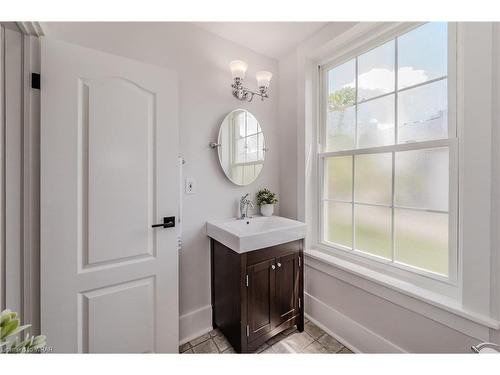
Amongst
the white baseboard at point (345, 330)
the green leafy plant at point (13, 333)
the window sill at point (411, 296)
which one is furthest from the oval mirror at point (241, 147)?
the green leafy plant at point (13, 333)

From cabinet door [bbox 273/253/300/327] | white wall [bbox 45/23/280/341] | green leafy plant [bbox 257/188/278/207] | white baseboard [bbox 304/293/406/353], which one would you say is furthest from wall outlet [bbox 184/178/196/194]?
white baseboard [bbox 304/293/406/353]

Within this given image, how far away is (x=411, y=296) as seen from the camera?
118 cm

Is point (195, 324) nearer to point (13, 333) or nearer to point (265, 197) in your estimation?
point (265, 197)

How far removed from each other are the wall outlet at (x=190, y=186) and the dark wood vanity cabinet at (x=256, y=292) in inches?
16.8

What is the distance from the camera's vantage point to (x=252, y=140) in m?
1.88

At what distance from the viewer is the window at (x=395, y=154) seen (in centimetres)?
118

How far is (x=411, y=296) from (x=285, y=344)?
2.92ft

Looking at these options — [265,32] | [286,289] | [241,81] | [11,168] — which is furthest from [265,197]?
[11,168]

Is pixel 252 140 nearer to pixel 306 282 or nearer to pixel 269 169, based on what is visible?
pixel 269 169

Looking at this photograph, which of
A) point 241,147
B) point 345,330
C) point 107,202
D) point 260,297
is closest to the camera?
point 107,202

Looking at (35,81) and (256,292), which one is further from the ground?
(35,81)

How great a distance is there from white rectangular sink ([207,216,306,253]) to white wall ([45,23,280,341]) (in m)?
0.13
